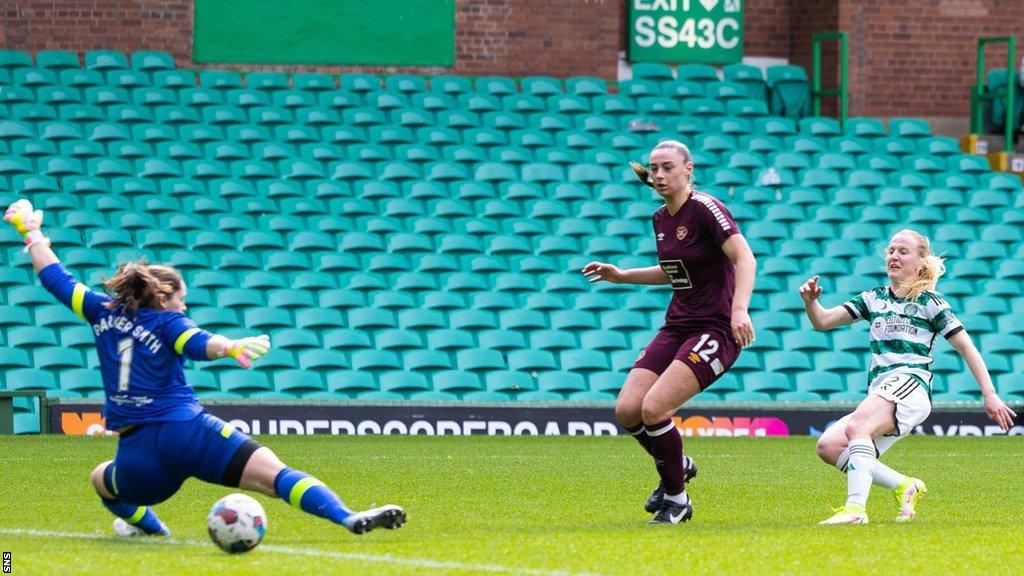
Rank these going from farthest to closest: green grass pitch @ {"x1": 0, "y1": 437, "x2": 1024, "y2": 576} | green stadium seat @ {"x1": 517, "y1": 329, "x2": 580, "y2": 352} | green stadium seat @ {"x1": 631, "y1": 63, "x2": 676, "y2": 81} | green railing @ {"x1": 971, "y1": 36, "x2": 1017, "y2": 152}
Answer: green stadium seat @ {"x1": 631, "y1": 63, "x2": 676, "y2": 81} → green railing @ {"x1": 971, "y1": 36, "x2": 1017, "y2": 152} → green stadium seat @ {"x1": 517, "y1": 329, "x2": 580, "y2": 352} → green grass pitch @ {"x1": 0, "y1": 437, "x2": 1024, "y2": 576}

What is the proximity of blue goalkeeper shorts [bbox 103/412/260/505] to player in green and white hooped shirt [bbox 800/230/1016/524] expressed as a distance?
115 inches

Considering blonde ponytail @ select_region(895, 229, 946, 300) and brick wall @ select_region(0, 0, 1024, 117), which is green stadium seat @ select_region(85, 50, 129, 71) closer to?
brick wall @ select_region(0, 0, 1024, 117)

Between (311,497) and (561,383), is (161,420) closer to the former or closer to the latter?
(311,497)

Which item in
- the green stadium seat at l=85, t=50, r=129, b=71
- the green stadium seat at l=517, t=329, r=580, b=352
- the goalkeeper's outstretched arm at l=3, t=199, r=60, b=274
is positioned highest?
the green stadium seat at l=85, t=50, r=129, b=71

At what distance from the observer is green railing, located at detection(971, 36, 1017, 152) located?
2084cm

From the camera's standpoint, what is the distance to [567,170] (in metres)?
18.7

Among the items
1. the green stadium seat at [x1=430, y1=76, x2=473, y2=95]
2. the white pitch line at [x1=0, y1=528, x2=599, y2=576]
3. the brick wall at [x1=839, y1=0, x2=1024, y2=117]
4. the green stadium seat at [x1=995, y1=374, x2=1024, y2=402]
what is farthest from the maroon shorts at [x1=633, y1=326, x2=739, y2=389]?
the brick wall at [x1=839, y1=0, x2=1024, y2=117]

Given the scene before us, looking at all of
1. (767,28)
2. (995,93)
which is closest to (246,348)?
(995,93)

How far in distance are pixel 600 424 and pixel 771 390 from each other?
1962 millimetres

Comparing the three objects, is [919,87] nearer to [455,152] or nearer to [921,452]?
[455,152]

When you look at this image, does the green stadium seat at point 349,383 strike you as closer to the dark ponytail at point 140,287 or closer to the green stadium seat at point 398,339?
the green stadium seat at point 398,339

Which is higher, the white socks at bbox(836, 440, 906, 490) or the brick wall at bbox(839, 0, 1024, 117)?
the brick wall at bbox(839, 0, 1024, 117)

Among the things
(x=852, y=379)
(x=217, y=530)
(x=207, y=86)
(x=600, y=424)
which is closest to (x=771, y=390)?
(x=852, y=379)

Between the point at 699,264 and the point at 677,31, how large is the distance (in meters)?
14.4
